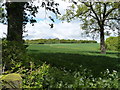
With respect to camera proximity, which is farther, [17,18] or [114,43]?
[114,43]

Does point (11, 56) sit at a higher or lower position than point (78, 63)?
higher

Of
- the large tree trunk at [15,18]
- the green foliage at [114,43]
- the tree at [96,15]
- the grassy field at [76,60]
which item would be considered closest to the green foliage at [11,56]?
the grassy field at [76,60]

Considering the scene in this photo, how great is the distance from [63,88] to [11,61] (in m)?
1.43

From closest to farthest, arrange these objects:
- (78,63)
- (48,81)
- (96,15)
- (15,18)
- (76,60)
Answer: (48,81) → (15,18) → (78,63) → (76,60) → (96,15)

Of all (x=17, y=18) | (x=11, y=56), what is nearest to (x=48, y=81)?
(x=11, y=56)

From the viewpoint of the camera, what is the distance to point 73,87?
16.8ft

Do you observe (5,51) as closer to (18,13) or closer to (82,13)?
(18,13)

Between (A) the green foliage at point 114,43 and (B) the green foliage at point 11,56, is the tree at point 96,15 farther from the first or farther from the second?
(B) the green foliage at point 11,56

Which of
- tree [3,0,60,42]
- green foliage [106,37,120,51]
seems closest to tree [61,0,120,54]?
green foliage [106,37,120,51]

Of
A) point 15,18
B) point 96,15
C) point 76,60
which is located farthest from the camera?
point 96,15

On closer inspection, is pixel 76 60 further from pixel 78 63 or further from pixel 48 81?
pixel 48 81

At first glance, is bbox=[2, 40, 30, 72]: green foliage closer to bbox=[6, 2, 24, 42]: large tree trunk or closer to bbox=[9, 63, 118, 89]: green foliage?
bbox=[9, 63, 118, 89]: green foliage

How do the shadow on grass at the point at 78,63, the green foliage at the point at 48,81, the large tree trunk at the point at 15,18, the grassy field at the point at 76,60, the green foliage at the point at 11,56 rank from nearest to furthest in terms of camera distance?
the green foliage at the point at 48,81
the green foliage at the point at 11,56
the large tree trunk at the point at 15,18
the shadow on grass at the point at 78,63
the grassy field at the point at 76,60

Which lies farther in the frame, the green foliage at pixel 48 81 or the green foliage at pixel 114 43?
the green foliage at pixel 114 43
